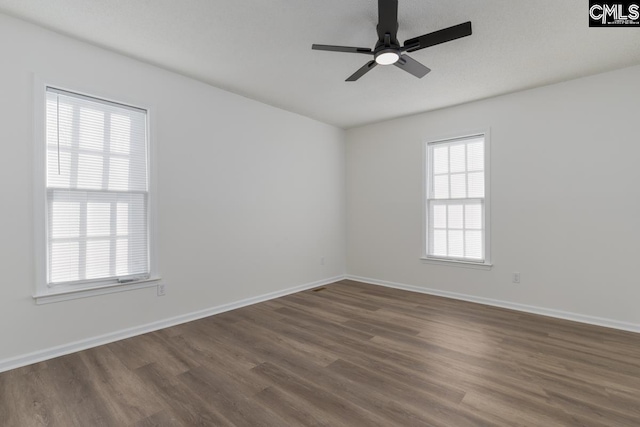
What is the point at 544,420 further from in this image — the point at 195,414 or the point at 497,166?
the point at 497,166

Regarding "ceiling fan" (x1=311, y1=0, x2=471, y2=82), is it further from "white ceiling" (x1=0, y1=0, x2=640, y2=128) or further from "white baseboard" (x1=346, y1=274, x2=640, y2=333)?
"white baseboard" (x1=346, y1=274, x2=640, y2=333)

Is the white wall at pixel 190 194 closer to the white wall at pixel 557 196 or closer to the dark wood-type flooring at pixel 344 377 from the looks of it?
the dark wood-type flooring at pixel 344 377

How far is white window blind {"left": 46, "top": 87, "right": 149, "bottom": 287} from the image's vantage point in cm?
268

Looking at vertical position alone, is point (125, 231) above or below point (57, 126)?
below

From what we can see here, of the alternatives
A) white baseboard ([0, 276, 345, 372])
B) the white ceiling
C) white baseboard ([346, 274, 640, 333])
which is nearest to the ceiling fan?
the white ceiling

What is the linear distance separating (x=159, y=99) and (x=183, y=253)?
173 cm

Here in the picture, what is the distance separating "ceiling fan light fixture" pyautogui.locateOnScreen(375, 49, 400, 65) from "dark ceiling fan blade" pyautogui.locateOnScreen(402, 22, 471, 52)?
0.27ft

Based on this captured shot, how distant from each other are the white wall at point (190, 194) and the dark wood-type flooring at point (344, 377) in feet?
1.32

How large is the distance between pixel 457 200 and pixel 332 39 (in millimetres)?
2925

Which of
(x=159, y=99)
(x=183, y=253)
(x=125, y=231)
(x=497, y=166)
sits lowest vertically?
(x=183, y=253)

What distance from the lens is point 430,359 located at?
257cm

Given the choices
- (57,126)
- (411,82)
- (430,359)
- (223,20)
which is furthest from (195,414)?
(411,82)

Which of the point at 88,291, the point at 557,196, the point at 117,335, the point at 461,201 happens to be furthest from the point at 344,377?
the point at 557,196

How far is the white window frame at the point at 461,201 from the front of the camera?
13.5ft
